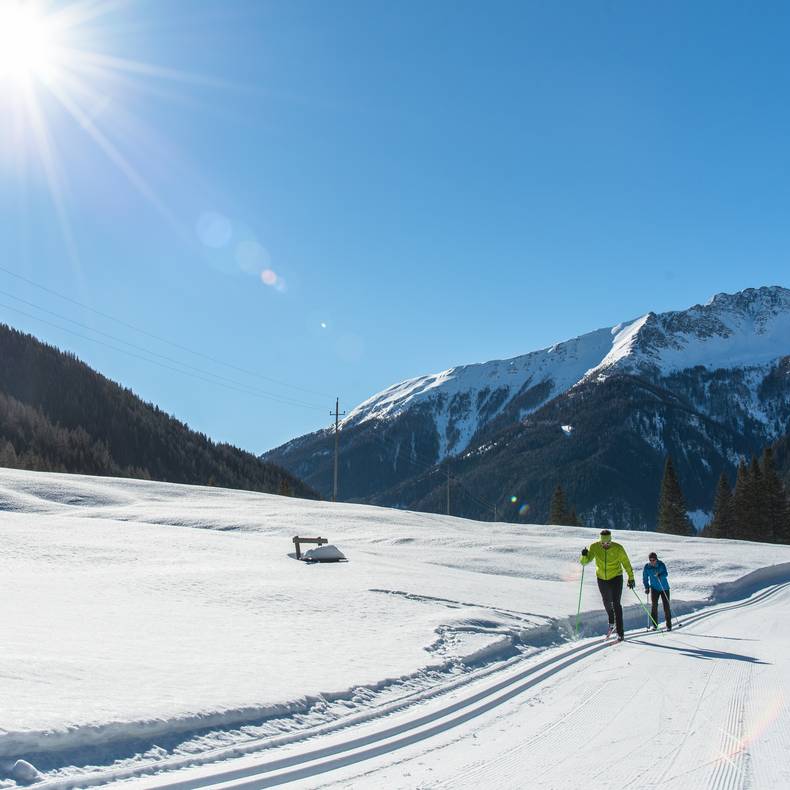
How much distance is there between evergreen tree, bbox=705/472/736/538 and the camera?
67.0 m

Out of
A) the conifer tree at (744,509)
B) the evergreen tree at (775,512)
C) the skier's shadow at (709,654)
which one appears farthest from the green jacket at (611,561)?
the evergreen tree at (775,512)

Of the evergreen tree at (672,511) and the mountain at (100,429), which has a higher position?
the mountain at (100,429)

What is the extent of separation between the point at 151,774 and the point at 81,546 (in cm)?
1469

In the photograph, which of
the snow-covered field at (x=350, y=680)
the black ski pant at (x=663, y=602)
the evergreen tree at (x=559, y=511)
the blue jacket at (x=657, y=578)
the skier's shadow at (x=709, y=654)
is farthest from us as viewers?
the evergreen tree at (x=559, y=511)

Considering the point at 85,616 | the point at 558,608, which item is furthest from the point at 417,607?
the point at 85,616

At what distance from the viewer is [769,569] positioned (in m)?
29.9

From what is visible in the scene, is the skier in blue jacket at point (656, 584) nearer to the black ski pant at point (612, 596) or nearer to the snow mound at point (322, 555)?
the black ski pant at point (612, 596)

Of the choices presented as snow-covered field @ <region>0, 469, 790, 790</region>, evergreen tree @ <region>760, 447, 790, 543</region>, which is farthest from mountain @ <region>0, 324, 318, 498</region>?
snow-covered field @ <region>0, 469, 790, 790</region>

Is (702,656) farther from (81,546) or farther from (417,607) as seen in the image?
(81,546)

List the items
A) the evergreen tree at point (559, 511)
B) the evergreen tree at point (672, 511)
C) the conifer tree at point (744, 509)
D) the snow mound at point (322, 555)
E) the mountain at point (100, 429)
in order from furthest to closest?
the mountain at point (100, 429) → the evergreen tree at point (559, 511) → the evergreen tree at point (672, 511) → the conifer tree at point (744, 509) → the snow mound at point (322, 555)

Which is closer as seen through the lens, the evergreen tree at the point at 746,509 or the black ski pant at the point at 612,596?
the black ski pant at the point at 612,596

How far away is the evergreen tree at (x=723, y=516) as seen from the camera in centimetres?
6700

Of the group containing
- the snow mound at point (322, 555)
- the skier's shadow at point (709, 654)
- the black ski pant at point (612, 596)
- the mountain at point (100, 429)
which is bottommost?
the skier's shadow at point (709, 654)

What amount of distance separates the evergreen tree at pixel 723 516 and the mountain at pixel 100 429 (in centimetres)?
6026
